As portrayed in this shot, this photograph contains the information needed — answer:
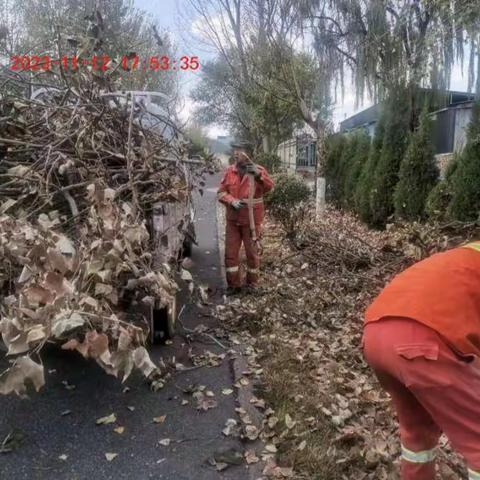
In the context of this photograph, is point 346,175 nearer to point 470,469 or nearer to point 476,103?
point 476,103

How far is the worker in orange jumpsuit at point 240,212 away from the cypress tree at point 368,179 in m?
4.89

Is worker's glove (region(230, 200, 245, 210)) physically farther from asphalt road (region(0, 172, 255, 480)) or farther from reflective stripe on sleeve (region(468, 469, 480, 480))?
reflective stripe on sleeve (region(468, 469, 480, 480))

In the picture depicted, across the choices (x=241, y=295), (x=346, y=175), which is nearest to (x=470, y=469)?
(x=241, y=295)

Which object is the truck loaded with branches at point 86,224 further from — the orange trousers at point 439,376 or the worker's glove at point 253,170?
the orange trousers at point 439,376

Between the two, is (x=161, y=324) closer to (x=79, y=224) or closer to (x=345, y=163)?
(x=79, y=224)

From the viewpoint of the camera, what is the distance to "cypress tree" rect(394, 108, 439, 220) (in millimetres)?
8422

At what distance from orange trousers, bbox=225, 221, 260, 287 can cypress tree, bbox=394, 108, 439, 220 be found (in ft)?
13.0

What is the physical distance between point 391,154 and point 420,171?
1223 mm

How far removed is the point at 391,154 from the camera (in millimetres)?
9562

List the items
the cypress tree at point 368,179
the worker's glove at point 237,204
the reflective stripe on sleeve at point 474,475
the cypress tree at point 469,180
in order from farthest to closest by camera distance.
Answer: the cypress tree at point 368,179, the cypress tree at point 469,180, the worker's glove at point 237,204, the reflective stripe on sleeve at point 474,475

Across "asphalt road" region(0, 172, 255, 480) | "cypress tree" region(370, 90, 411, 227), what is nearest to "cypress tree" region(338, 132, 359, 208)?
"cypress tree" region(370, 90, 411, 227)

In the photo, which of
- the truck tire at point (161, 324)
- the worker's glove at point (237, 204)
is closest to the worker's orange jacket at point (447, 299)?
the truck tire at point (161, 324)

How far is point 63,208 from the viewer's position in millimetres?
3848

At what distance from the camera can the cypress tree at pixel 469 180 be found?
21.8ft
